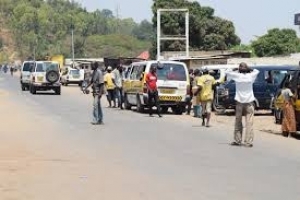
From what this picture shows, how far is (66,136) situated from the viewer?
16578 millimetres

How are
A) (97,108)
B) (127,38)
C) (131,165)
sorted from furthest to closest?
1. (127,38)
2. (97,108)
3. (131,165)

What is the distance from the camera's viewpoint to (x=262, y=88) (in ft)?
84.9

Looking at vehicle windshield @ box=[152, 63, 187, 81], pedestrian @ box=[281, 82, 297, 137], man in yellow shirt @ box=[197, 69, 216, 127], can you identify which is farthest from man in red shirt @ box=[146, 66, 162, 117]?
pedestrian @ box=[281, 82, 297, 137]

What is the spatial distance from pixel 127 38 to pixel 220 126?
136 m

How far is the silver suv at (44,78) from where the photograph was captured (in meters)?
41.3

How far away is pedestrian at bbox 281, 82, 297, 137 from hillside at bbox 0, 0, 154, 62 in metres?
123

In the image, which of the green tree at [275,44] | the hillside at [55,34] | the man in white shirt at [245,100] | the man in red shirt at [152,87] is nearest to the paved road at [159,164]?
the man in white shirt at [245,100]

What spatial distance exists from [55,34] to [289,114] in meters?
153

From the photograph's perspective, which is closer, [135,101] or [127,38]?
[135,101]

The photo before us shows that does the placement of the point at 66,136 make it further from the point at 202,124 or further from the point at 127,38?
the point at 127,38

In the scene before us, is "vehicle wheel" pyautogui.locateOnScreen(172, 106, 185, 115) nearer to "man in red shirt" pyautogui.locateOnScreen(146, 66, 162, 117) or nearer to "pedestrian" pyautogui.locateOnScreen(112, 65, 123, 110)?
"man in red shirt" pyautogui.locateOnScreen(146, 66, 162, 117)

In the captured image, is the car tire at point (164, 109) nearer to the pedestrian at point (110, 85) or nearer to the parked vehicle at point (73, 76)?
the pedestrian at point (110, 85)

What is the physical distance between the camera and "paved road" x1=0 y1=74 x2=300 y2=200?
9016 mm

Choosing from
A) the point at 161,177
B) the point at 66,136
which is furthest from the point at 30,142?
the point at 161,177
